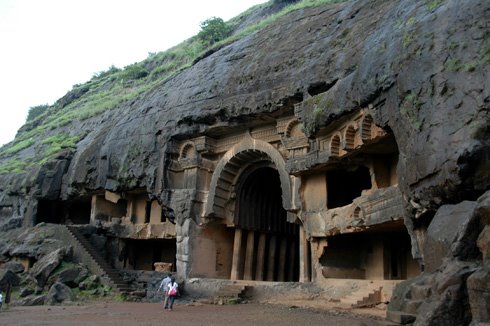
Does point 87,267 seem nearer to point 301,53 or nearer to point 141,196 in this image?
point 141,196

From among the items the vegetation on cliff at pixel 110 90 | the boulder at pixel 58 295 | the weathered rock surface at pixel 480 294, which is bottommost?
the boulder at pixel 58 295

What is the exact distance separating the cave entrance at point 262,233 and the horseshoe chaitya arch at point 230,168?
15.5 inches

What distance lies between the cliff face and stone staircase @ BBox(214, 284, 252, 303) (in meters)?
5.59

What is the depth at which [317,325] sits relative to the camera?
408 inches

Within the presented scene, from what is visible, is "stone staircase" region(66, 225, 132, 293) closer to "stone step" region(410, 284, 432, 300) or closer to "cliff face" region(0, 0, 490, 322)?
"cliff face" region(0, 0, 490, 322)

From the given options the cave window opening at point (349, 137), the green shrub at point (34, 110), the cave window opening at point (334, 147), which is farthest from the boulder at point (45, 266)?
the green shrub at point (34, 110)

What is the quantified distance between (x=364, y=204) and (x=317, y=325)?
5620 millimetres

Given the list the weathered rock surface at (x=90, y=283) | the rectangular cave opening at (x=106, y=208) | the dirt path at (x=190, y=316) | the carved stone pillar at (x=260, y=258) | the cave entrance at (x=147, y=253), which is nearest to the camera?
the dirt path at (x=190, y=316)

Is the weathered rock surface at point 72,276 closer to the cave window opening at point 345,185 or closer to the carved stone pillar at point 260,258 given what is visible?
the carved stone pillar at point 260,258

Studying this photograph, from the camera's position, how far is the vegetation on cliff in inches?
1181

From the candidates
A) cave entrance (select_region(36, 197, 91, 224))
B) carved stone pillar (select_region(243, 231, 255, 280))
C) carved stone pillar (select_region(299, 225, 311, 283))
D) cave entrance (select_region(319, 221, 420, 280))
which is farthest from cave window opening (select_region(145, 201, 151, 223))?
cave entrance (select_region(319, 221, 420, 280))

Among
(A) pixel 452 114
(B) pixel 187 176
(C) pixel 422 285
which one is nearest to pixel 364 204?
(A) pixel 452 114

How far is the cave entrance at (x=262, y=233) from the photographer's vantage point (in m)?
21.5

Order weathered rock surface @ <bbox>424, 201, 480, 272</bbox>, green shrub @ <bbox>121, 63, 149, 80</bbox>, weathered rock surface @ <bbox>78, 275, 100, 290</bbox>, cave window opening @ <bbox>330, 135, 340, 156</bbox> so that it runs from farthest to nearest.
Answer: green shrub @ <bbox>121, 63, 149, 80</bbox>, weathered rock surface @ <bbox>78, 275, 100, 290</bbox>, cave window opening @ <bbox>330, 135, 340, 156</bbox>, weathered rock surface @ <bbox>424, 201, 480, 272</bbox>
